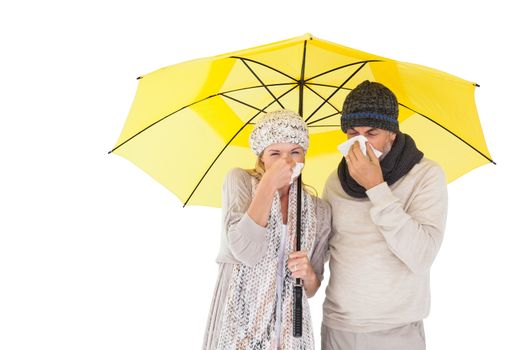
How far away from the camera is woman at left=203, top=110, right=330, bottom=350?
214cm

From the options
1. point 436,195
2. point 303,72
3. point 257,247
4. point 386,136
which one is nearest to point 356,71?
point 303,72

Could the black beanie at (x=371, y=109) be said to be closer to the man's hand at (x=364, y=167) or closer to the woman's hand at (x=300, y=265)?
the man's hand at (x=364, y=167)

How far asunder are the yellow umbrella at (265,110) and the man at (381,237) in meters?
0.23

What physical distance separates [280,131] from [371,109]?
0.30 metres

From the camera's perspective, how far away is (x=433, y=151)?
2596 mm

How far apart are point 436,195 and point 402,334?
445 mm

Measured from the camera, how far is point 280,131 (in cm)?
220

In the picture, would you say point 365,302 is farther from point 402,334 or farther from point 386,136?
point 386,136

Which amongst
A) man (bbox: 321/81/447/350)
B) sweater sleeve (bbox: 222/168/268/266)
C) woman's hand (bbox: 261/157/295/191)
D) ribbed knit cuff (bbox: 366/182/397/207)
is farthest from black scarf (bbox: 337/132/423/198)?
sweater sleeve (bbox: 222/168/268/266)

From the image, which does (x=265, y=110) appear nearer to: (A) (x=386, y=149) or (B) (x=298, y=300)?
(A) (x=386, y=149)

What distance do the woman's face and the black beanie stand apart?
0.57 feet

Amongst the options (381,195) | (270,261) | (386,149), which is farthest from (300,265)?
(386,149)

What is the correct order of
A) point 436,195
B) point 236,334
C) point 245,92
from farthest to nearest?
1. point 245,92
2. point 236,334
3. point 436,195

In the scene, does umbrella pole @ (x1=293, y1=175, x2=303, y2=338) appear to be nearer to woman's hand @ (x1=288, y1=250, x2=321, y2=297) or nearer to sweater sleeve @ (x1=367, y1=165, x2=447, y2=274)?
woman's hand @ (x1=288, y1=250, x2=321, y2=297)
